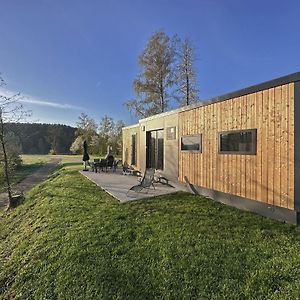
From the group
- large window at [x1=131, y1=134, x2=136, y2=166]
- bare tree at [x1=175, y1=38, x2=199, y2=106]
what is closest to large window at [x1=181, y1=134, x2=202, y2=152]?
large window at [x1=131, y1=134, x2=136, y2=166]

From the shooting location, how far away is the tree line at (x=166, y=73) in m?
22.3

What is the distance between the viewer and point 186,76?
73.3ft

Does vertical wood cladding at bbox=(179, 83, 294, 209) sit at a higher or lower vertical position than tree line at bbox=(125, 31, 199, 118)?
lower

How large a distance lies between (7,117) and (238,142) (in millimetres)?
9352

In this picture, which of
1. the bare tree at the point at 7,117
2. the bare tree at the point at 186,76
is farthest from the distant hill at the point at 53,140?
the bare tree at the point at 7,117

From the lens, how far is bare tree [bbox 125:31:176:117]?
22297 millimetres

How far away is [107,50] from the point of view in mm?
16812

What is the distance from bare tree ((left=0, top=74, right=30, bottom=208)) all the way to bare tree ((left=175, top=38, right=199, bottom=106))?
572 inches

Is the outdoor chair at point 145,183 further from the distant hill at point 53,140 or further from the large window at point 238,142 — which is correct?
the distant hill at point 53,140

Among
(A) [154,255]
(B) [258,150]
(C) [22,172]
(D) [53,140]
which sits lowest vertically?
(C) [22,172]

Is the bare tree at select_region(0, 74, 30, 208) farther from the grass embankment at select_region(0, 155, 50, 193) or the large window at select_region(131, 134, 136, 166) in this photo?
the large window at select_region(131, 134, 136, 166)

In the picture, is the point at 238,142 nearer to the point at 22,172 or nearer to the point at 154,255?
the point at 154,255

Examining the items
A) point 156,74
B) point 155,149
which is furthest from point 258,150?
point 156,74

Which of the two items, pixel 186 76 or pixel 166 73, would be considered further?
pixel 166 73
